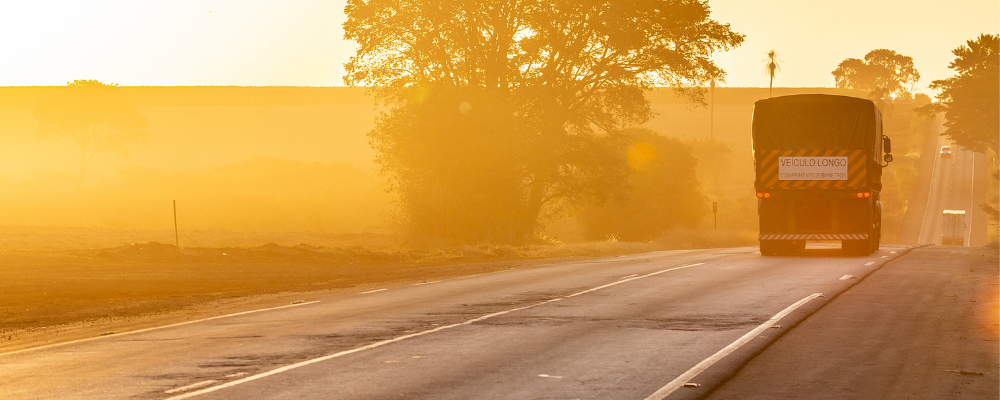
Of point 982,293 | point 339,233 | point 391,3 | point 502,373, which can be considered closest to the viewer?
point 502,373

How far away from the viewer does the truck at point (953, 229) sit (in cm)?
6276

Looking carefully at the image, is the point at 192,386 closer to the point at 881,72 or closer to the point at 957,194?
the point at 957,194

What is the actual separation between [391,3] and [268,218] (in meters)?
26.4

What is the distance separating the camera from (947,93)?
228 ft

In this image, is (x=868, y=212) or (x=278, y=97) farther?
(x=278, y=97)

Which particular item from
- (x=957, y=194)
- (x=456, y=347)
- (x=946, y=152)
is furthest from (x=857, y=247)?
(x=946, y=152)

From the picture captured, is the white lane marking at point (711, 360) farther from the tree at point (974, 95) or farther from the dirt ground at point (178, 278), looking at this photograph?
the tree at point (974, 95)

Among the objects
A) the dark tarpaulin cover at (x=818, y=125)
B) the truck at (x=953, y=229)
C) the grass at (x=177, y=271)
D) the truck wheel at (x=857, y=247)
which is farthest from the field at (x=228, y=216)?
the truck at (x=953, y=229)

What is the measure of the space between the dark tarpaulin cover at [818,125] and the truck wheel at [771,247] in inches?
95.3

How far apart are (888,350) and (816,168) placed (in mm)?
14562

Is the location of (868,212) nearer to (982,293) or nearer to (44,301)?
(982,293)

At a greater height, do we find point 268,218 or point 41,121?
point 41,121

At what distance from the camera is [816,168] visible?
24.6m

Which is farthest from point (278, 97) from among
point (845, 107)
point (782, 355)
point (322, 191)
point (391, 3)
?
point (782, 355)
